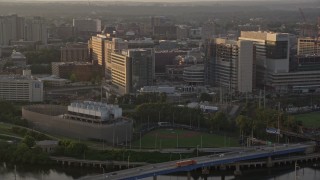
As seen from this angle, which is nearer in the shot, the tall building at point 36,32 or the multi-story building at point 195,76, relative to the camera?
the multi-story building at point 195,76

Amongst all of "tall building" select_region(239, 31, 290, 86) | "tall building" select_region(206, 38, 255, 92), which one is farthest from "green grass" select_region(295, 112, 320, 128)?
"tall building" select_region(239, 31, 290, 86)

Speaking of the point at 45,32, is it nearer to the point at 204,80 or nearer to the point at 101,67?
the point at 101,67

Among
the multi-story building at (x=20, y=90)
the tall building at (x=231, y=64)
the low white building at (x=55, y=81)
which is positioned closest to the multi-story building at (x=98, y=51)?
the low white building at (x=55, y=81)

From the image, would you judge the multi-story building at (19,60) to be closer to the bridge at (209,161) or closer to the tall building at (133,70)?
the tall building at (133,70)

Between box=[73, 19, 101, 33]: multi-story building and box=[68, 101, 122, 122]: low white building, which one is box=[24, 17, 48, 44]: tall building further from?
box=[68, 101, 122, 122]: low white building

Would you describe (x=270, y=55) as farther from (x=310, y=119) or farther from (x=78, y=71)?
(x=78, y=71)

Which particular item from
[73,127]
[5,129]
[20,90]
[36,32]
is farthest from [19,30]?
[73,127]

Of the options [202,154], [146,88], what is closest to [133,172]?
[202,154]
